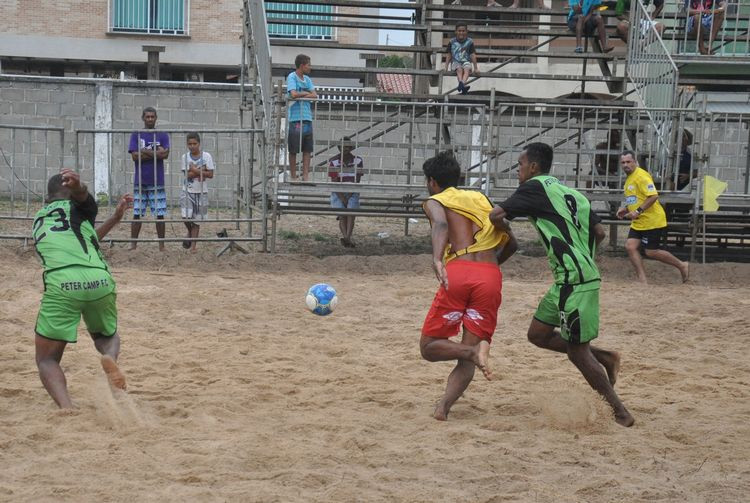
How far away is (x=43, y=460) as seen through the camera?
204 inches

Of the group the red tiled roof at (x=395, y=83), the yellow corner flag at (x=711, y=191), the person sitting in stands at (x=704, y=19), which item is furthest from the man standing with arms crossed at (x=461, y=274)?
the red tiled roof at (x=395, y=83)

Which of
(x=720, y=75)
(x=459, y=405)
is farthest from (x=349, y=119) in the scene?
(x=459, y=405)

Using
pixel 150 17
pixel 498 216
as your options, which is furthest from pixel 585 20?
pixel 150 17

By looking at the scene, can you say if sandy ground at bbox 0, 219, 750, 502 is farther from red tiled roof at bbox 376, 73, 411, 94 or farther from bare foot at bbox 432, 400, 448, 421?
red tiled roof at bbox 376, 73, 411, 94

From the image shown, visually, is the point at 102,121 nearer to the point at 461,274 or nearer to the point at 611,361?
the point at 461,274

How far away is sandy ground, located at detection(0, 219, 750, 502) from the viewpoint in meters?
4.97

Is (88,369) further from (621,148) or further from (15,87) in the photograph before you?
(15,87)

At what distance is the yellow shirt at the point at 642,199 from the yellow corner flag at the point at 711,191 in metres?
0.90

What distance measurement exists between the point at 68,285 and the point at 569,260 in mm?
3099

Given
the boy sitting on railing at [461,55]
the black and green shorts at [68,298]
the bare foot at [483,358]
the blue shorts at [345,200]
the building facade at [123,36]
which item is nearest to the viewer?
the bare foot at [483,358]

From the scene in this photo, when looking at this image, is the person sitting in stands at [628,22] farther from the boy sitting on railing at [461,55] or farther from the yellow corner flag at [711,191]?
the yellow corner flag at [711,191]

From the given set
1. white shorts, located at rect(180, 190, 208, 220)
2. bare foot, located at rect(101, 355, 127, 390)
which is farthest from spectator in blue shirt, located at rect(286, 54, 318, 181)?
bare foot, located at rect(101, 355, 127, 390)

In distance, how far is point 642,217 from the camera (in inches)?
496

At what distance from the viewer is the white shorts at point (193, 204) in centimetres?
1330
